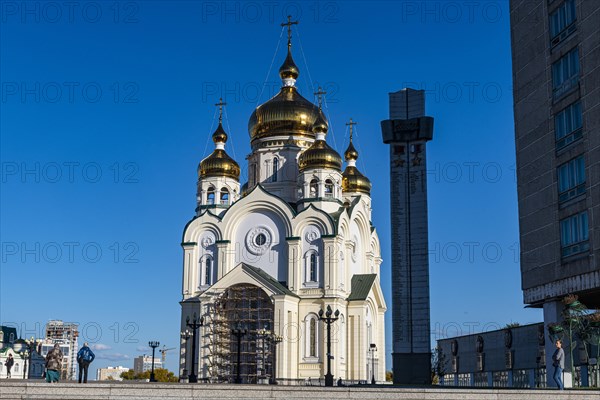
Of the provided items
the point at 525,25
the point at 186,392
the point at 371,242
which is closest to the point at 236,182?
the point at 371,242

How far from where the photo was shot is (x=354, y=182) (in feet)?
222

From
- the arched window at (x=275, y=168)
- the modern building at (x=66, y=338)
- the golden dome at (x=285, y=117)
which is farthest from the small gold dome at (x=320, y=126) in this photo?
the modern building at (x=66, y=338)

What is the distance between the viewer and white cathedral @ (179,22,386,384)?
51.3m

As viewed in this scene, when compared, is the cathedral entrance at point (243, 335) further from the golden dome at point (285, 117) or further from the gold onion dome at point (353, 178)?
the gold onion dome at point (353, 178)

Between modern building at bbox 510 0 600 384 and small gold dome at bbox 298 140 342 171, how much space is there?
884 inches

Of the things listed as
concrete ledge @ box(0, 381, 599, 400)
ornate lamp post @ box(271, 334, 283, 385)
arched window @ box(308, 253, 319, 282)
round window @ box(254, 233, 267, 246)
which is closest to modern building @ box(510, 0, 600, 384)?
concrete ledge @ box(0, 381, 599, 400)

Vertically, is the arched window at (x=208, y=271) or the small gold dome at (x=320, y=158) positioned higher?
the small gold dome at (x=320, y=158)

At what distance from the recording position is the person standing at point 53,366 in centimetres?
2175

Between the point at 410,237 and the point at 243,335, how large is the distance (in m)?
18.9

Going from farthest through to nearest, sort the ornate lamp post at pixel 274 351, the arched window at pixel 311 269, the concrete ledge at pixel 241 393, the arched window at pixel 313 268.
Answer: the arched window at pixel 313 268 → the arched window at pixel 311 269 → the ornate lamp post at pixel 274 351 → the concrete ledge at pixel 241 393

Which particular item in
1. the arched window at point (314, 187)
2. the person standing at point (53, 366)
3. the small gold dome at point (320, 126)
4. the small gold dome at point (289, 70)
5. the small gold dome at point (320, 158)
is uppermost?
the small gold dome at point (289, 70)

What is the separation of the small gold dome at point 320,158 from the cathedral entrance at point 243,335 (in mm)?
9511

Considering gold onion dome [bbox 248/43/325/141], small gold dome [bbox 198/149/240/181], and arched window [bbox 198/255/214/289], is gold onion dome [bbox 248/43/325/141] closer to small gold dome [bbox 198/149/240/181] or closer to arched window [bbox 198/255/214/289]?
small gold dome [bbox 198/149/240/181]

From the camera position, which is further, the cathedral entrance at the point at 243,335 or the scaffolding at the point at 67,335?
the scaffolding at the point at 67,335
